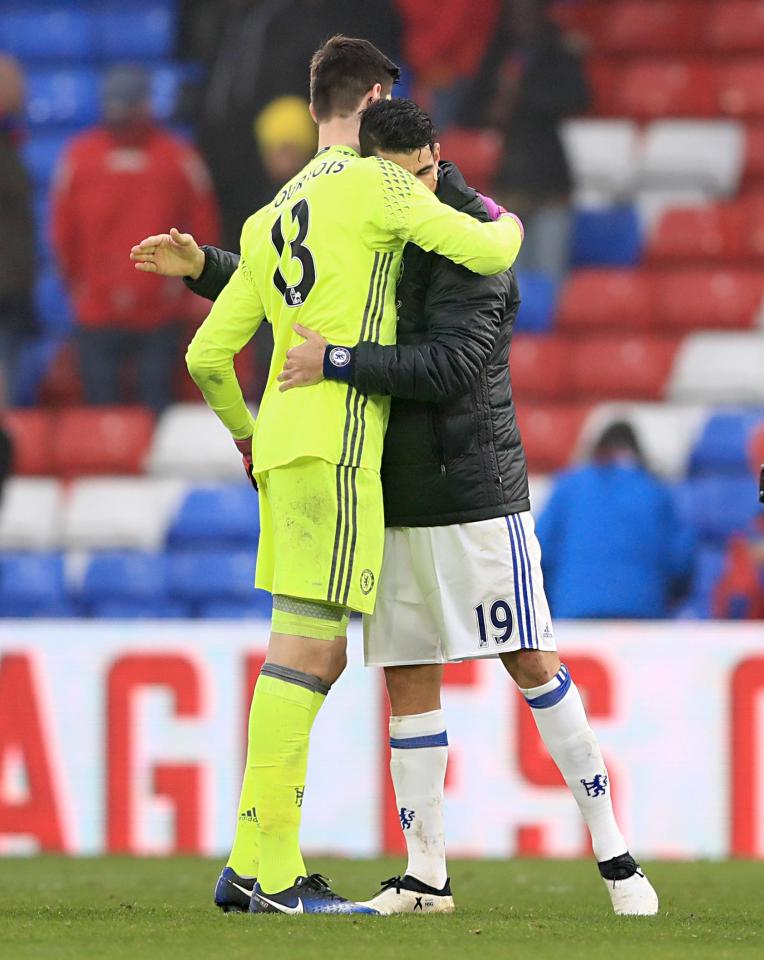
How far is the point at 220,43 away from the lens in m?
10.3

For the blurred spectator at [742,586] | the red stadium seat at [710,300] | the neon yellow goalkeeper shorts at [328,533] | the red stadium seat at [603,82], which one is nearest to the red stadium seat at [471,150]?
the red stadium seat at [603,82]

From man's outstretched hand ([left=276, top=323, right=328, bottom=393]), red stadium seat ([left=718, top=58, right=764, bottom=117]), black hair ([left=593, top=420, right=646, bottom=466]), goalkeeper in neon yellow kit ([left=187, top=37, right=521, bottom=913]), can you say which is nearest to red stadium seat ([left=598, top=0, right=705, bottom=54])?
red stadium seat ([left=718, top=58, right=764, bottom=117])

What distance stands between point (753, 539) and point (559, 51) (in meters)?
2.92

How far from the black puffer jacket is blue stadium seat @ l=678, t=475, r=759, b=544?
5.13 m

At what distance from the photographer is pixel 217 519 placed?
937 cm

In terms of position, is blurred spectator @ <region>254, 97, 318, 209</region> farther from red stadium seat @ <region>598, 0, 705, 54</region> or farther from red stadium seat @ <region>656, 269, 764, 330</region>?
red stadium seat @ <region>656, 269, 764, 330</region>

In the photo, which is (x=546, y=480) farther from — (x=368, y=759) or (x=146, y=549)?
(x=368, y=759)

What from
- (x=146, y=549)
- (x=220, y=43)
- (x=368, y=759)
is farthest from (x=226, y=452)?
(x=368, y=759)

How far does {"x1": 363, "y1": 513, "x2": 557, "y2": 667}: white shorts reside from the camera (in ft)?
12.6

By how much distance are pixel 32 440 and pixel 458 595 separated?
623 cm

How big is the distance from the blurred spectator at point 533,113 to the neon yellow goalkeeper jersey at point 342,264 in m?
5.76

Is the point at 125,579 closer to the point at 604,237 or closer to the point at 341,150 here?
the point at 604,237

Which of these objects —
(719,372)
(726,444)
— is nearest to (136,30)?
(719,372)

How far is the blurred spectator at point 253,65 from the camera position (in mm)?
9820
